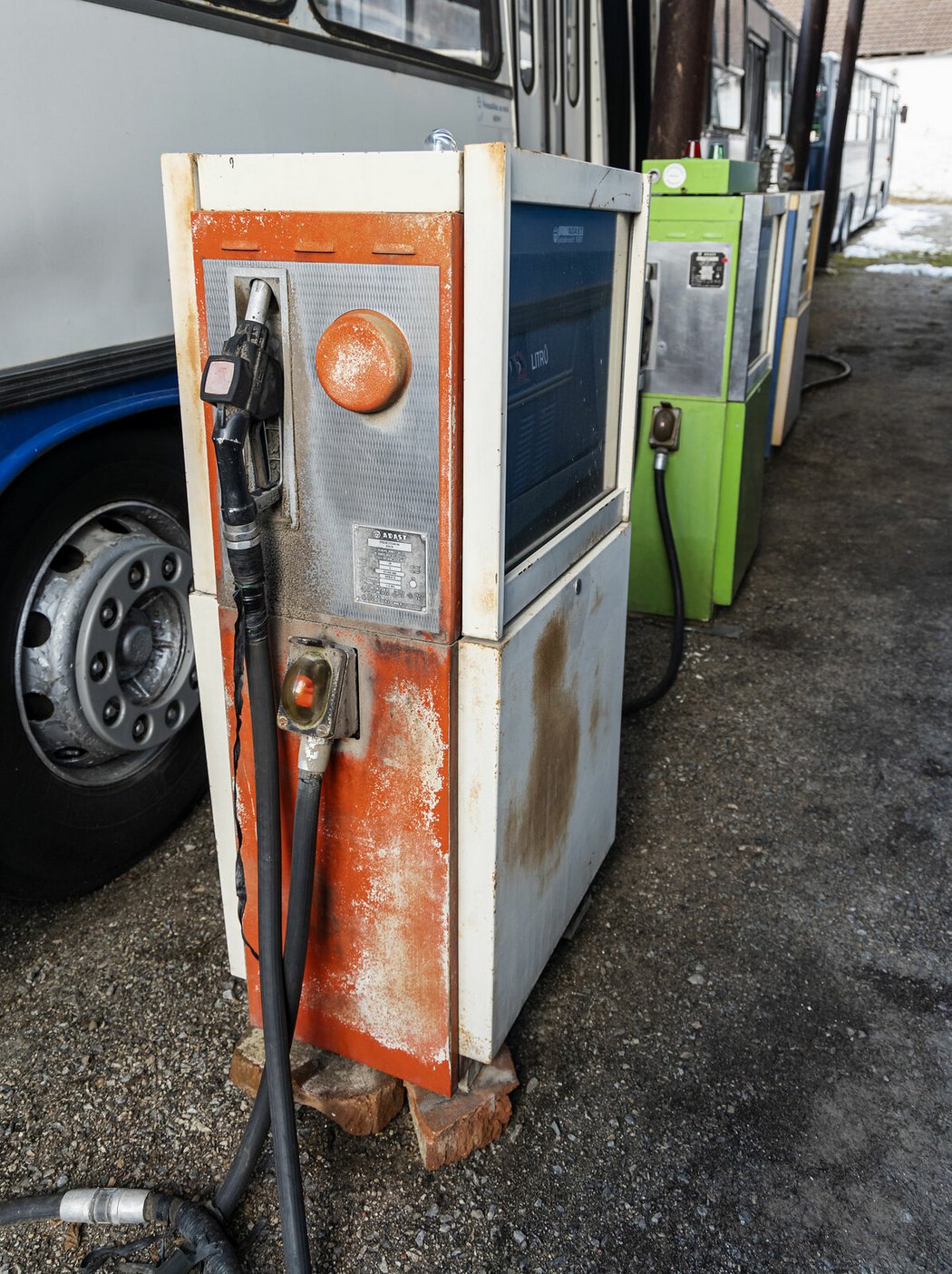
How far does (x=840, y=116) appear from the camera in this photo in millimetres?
14406

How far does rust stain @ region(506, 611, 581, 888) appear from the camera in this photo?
74.6 inches

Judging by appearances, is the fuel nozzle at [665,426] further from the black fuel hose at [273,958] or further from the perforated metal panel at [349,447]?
the black fuel hose at [273,958]

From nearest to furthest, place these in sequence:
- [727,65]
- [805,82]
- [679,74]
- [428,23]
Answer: [428,23] → [679,74] → [727,65] → [805,82]

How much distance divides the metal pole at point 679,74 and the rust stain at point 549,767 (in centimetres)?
351

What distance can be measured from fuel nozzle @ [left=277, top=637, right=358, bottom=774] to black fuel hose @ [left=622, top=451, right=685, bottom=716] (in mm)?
1941

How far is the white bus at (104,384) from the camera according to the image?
214cm

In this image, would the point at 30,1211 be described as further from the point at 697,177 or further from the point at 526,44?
the point at 526,44

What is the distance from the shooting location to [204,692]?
74.6 inches

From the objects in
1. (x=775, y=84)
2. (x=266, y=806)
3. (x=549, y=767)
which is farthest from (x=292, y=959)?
(x=775, y=84)

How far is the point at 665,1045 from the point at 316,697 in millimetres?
1132

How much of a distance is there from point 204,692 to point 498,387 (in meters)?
0.79

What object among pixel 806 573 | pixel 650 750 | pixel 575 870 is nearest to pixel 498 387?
pixel 575 870

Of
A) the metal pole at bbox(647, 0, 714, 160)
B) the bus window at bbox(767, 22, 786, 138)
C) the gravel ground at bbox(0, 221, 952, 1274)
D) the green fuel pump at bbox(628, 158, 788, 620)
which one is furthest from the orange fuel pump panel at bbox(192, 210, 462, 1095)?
the bus window at bbox(767, 22, 786, 138)

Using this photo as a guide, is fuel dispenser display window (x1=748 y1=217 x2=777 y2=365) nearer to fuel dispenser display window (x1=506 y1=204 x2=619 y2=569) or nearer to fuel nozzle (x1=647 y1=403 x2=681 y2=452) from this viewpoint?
fuel nozzle (x1=647 y1=403 x2=681 y2=452)
